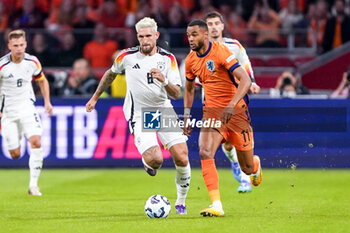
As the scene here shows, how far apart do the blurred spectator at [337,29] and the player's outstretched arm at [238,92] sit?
10522 mm

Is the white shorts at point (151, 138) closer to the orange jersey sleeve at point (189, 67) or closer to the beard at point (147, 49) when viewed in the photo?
the orange jersey sleeve at point (189, 67)

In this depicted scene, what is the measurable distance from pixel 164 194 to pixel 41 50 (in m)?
7.94

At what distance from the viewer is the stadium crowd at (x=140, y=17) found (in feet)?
64.0

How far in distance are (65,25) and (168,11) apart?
2.78 meters

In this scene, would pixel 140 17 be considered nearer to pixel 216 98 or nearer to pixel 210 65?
pixel 216 98

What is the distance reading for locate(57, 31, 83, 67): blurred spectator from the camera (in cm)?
1953

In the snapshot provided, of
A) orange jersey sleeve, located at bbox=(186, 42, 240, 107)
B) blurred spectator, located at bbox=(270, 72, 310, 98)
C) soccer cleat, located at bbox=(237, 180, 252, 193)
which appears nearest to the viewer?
orange jersey sleeve, located at bbox=(186, 42, 240, 107)

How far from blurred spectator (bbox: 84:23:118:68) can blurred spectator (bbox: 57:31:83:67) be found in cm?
22

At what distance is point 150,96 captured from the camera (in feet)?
33.7

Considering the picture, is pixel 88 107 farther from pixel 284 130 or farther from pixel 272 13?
pixel 272 13

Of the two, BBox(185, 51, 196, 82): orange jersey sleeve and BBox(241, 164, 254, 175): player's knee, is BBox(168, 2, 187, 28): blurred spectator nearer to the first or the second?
BBox(241, 164, 254, 175): player's knee

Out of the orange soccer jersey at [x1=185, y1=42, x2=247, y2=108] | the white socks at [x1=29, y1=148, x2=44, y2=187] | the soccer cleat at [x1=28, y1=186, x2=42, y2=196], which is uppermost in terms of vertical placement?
the orange soccer jersey at [x1=185, y1=42, x2=247, y2=108]

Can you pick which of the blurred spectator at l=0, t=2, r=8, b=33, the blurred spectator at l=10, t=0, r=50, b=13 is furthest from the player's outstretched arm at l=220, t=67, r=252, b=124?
the blurred spectator at l=0, t=2, r=8, b=33

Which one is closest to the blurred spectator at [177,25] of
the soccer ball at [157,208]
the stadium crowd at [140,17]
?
the stadium crowd at [140,17]
